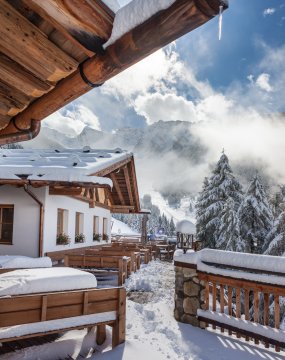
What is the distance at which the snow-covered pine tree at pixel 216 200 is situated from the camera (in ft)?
78.1

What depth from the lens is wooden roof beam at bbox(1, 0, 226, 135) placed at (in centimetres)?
163

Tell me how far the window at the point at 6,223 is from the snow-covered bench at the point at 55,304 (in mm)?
7701

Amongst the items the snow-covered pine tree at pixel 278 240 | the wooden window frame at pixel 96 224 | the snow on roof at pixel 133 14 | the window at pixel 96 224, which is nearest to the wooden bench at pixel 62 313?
the snow on roof at pixel 133 14

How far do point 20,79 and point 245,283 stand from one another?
4.94 metres

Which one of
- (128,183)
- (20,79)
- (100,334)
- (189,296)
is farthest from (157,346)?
(128,183)

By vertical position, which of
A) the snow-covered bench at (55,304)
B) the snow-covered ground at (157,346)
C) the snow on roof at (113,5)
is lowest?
the snow-covered ground at (157,346)

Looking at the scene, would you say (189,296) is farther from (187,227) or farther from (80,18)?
(187,227)

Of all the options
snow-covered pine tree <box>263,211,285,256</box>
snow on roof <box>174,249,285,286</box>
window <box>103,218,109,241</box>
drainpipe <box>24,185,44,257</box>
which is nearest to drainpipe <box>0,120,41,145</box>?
snow on roof <box>174,249,285,286</box>

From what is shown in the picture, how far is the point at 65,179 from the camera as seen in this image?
34.0 ft

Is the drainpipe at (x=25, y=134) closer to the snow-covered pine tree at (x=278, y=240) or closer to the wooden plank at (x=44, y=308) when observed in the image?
the wooden plank at (x=44, y=308)

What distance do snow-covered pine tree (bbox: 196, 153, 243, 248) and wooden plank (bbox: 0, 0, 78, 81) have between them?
22.2 metres

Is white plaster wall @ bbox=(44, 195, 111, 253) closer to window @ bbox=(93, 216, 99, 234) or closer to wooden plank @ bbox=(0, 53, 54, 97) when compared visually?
window @ bbox=(93, 216, 99, 234)

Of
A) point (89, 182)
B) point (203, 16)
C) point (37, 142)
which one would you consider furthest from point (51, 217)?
point (37, 142)

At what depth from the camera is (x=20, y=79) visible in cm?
274
